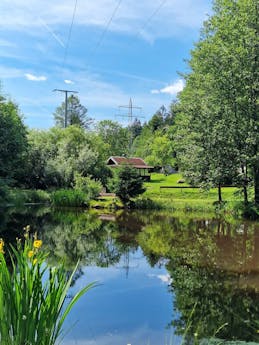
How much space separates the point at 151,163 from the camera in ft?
181

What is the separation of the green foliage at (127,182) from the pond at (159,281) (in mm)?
7960

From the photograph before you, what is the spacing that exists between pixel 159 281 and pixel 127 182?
16.3 meters

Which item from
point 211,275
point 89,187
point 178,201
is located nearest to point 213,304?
point 211,275

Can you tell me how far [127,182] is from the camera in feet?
79.2

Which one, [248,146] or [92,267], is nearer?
[92,267]

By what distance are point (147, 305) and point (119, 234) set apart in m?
8.15

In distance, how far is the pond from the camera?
16.9 feet

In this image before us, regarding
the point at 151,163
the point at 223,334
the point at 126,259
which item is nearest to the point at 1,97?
the point at 126,259

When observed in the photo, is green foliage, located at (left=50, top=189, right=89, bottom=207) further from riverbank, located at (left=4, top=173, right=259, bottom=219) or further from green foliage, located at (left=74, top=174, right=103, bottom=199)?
riverbank, located at (left=4, top=173, right=259, bottom=219)

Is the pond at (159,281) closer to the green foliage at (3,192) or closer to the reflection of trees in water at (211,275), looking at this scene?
the reflection of trees in water at (211,275)

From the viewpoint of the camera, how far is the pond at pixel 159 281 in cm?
515

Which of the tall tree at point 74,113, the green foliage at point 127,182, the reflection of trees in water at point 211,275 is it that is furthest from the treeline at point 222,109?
the tall tree at point 74,113

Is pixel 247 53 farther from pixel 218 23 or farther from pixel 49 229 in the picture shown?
pixel 49 229

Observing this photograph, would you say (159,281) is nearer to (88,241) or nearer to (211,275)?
(211,275)
